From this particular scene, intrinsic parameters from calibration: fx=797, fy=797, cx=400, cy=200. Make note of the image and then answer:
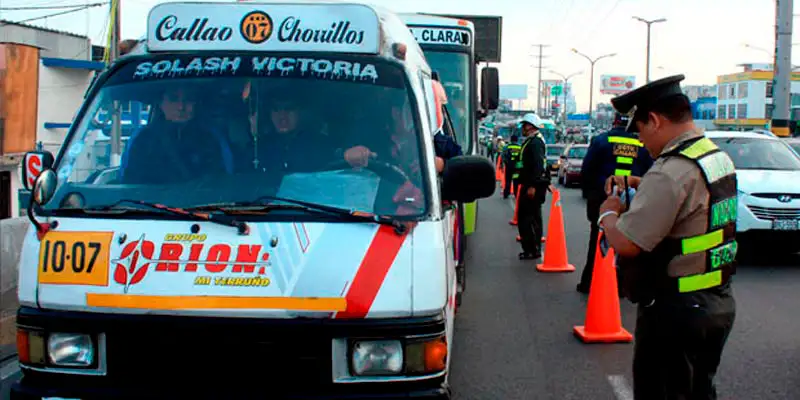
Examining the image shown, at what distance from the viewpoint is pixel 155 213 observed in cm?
347

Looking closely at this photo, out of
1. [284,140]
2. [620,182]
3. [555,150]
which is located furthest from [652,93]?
[555,150]

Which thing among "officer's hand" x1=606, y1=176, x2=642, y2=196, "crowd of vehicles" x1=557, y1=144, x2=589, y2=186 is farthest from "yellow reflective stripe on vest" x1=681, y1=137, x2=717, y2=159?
"crowd of vehicles" x1=557, y1=144, x2=589, y2=186

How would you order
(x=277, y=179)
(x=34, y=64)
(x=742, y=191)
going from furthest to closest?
(x=34, y=64) → (x=742, y=191) → (x=277, y=179)

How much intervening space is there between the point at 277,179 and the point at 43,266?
107 centimetres

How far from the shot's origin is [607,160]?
25.7 ft

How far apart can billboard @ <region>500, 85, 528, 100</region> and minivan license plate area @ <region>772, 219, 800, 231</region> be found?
13185 cm

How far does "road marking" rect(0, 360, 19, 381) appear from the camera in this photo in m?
5.66

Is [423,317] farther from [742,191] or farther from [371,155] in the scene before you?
[742,191]

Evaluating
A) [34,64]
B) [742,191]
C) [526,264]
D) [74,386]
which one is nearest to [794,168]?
[742,191]

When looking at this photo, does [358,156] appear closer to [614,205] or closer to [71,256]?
[614,205]

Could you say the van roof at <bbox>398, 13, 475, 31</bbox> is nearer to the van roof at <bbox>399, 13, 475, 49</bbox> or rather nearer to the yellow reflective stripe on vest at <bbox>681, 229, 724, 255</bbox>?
the van roof at <bbox>399, 13, 475, 49</bbox>

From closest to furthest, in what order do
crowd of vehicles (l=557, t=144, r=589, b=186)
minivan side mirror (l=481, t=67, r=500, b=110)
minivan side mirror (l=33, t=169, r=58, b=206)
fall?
minivan side mirror (l=33, t=169, r=58, b=206)
minivan side mirror (l=481, t=67, r=500, b=110)
crowd of vehicles (l=557, t=144, r=589, b=186)

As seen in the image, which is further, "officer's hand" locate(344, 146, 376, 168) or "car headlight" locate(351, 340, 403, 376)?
"officer's hand" locate(344, 146, 376, 168)

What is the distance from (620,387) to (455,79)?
6301mm
